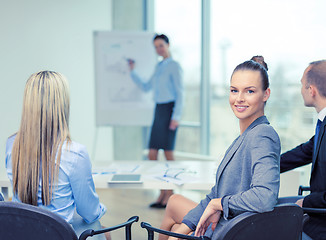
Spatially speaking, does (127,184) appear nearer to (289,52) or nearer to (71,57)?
(289,52)

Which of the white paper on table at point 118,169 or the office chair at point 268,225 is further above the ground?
the office chair at point 268,225

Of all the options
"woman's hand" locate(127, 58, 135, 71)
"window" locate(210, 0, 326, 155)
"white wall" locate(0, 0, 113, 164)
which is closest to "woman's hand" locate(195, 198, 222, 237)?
"window" locate(210, 0, 326, 155)

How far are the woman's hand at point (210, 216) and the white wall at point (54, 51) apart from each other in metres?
2.83

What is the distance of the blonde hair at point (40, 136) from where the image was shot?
60.1 inches

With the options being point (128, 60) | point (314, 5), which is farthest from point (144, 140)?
point (314, 5)

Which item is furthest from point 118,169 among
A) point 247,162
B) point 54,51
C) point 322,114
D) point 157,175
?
point 54,51

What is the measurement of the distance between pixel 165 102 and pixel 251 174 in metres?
2.53

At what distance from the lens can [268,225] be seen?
127 cm

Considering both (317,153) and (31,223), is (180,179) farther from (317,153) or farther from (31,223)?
(31,223)

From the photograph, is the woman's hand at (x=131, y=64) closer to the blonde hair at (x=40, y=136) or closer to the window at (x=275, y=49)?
the window at (x=275, y=49)

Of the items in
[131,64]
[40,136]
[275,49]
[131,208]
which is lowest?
[131,208]

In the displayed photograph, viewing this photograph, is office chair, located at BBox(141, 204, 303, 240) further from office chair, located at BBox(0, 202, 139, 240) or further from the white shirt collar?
the white shirt collar

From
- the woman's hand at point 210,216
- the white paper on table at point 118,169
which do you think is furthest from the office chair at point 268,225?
the white paper on table at point 118,169

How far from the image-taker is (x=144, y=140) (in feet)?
17.2
